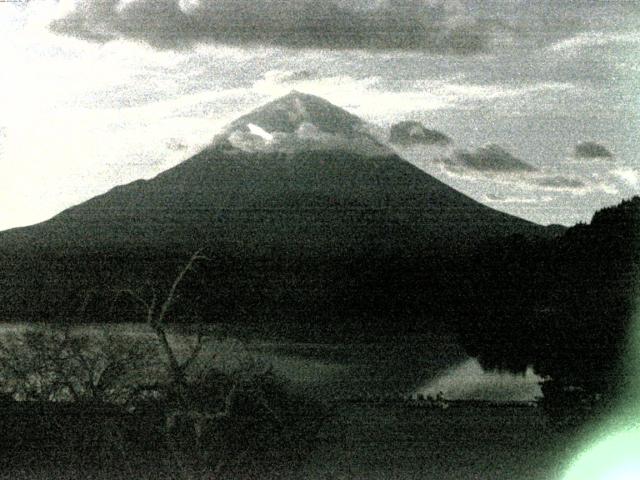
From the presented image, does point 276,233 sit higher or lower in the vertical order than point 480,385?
higher

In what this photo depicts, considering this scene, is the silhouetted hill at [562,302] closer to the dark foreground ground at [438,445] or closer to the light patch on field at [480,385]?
the light patch on field at [480,385]

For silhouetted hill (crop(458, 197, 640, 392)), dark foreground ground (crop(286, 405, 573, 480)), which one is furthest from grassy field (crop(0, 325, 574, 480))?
silhouetted hill (crop(458, 197, 640, 392))

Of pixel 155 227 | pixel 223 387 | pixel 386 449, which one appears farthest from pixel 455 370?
pixel 155 227

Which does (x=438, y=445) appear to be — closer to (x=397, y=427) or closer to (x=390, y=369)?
(x=397, y=427)

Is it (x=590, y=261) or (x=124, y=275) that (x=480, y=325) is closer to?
(x=590, y=261)

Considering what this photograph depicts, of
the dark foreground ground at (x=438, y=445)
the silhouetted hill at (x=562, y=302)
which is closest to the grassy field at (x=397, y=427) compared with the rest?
the dark foreground ground at (x=438, y=445)

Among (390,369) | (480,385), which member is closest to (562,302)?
(480,385)

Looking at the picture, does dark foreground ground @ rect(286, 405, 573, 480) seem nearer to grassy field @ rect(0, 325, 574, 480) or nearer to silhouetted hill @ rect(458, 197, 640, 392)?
grassy field @ rect(0, 325, 574, 480)
